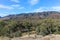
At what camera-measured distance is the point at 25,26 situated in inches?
2660

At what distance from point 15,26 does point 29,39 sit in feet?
147

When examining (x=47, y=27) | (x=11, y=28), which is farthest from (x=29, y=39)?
(x=11, y=28)

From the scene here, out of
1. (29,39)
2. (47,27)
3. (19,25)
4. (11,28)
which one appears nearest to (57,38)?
(29,39)

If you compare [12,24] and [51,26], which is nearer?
[51,26]

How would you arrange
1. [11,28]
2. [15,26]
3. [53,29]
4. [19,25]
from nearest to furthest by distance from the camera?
[53,29] → [11,28] → [15,26] → [19,25]

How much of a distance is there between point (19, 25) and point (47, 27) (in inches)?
826

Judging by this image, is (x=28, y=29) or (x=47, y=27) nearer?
(x=47, y=27)

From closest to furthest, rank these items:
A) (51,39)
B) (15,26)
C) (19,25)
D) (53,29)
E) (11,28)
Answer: (51,39)
(53,29)
(11,28)
(15,26)
(19,25)

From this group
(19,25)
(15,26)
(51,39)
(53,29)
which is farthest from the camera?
(19,25)

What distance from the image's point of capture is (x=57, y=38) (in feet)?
49.9

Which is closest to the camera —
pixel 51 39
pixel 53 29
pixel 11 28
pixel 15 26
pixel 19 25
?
pixel 51 39

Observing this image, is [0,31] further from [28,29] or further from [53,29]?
[28,29]

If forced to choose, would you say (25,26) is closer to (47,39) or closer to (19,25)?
(19,25)

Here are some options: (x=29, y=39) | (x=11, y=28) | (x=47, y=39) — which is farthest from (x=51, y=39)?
(x=11, y=28)
